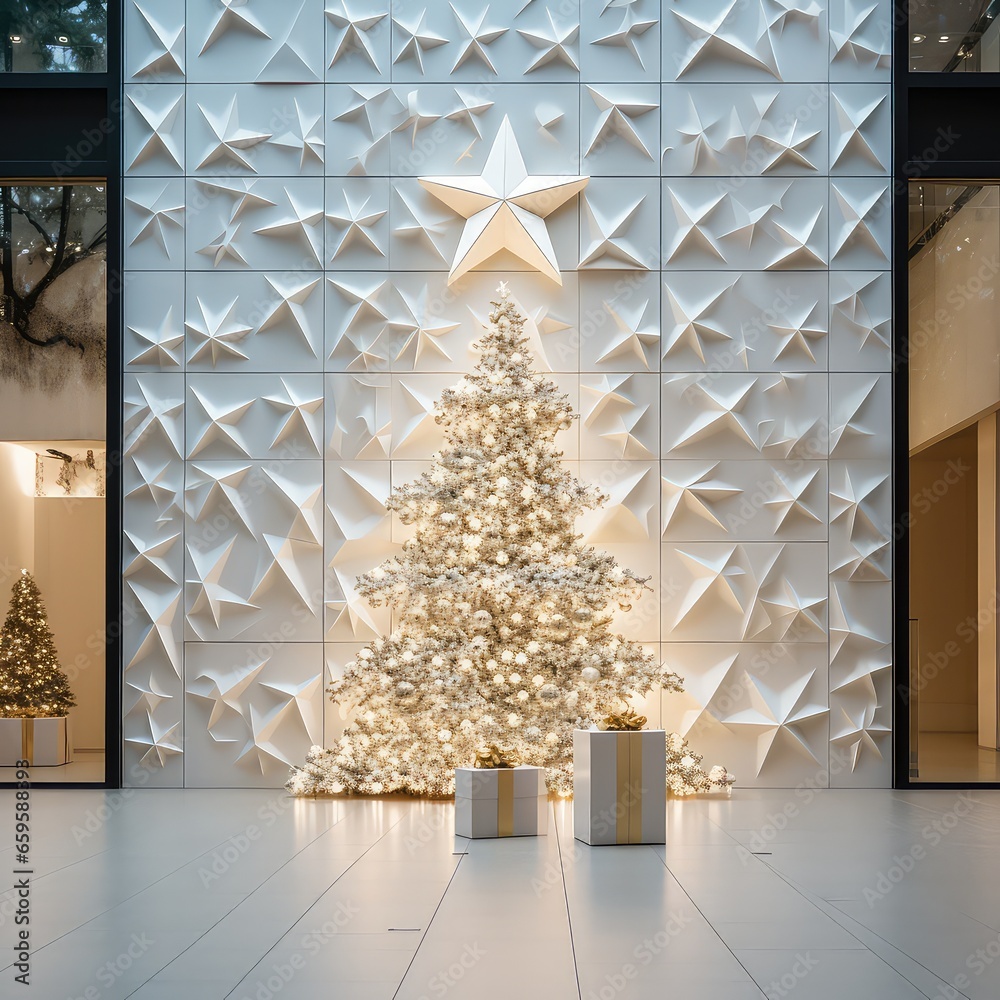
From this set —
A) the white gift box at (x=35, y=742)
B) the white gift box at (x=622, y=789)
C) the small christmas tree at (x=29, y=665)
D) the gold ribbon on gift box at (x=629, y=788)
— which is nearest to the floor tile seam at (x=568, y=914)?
the white gift box at (x=622, y=789)

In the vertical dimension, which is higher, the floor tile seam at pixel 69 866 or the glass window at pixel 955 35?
the glass window at pixel 955 35

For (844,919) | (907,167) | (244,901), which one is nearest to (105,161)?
(244,901)

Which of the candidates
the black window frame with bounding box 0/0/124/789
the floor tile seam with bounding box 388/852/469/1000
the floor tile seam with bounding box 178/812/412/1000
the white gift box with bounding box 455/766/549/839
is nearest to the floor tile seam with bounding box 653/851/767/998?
the white gift box with bounding box 455/766/549/839

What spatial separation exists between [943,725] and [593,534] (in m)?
6.58

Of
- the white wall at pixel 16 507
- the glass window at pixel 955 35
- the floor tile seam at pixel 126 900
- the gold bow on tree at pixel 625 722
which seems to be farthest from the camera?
the white wall at pixel 16 507

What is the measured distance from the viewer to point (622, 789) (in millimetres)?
6359

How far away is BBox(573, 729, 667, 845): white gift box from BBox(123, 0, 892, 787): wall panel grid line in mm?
2378

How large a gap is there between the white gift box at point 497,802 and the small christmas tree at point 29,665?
483cm

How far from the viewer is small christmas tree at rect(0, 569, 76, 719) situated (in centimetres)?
941

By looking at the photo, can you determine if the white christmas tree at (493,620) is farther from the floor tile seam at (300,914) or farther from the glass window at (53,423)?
the glass window at (53,423)

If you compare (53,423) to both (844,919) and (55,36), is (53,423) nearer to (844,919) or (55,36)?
(55,36)

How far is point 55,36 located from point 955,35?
794 centimetres

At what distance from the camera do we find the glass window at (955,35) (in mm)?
9039

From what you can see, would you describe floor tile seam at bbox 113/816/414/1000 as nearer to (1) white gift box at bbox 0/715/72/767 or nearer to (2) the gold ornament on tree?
(2) the gold ornament on tree
